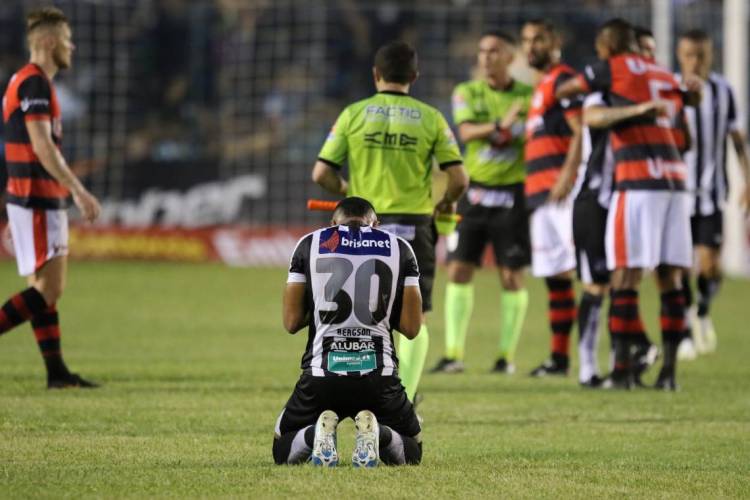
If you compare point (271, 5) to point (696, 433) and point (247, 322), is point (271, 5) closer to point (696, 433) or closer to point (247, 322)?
point (247, 322)

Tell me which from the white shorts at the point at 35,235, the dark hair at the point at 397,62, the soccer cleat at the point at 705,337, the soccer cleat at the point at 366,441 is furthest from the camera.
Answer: the soccer cleat at the point at 705,337

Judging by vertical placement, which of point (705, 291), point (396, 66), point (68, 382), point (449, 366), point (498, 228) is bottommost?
point (449, 366)

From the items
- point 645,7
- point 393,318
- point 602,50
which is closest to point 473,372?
point 602,50

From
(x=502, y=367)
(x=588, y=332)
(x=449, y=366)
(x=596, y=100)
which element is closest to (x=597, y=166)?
(x=596, y=100)

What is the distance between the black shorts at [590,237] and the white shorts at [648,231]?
58cm

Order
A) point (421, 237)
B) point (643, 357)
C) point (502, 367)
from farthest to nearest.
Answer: point (502, 367) → point (643, 357) → point (421, 237)

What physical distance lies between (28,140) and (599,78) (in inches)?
147

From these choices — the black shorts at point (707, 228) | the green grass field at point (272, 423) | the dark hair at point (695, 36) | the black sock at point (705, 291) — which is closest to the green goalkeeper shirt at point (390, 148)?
the green grass field at point (272, 423)

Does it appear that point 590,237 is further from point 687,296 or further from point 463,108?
point 687,296

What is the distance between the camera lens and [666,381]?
34.4ft

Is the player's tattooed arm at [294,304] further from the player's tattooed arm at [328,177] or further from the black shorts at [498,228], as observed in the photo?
the black shorts at [498,228]

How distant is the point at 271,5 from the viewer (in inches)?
1141

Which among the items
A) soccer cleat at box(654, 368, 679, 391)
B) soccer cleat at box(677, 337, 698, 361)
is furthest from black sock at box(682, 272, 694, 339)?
soccer cleat at box(654, 368, 679, 391)

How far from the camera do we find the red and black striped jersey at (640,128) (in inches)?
401
